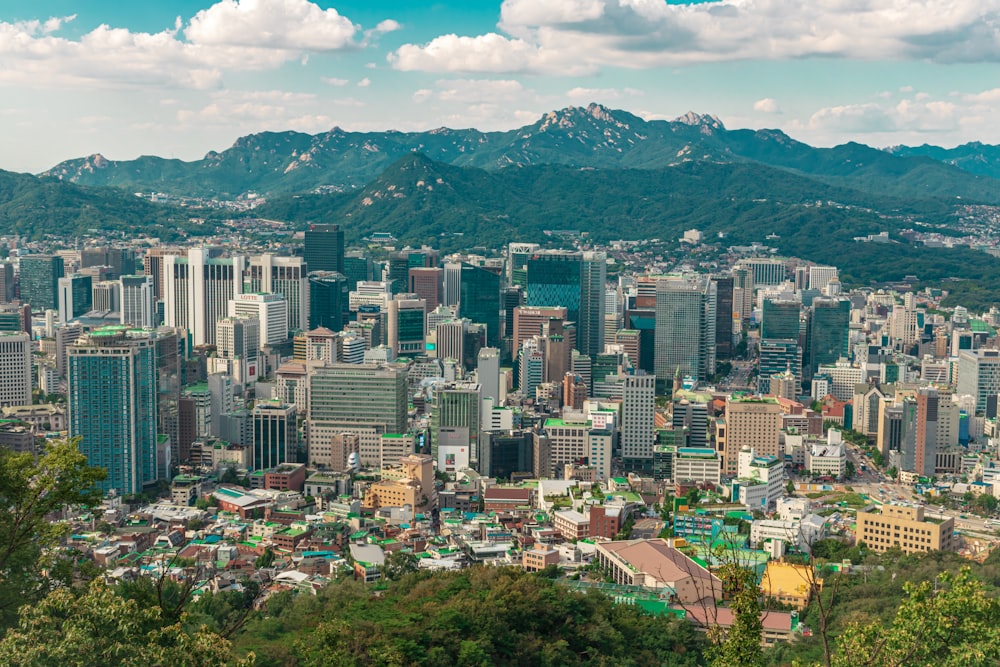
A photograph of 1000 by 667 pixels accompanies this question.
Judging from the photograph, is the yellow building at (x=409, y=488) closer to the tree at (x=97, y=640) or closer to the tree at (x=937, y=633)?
the tree at (x=97, y=640)

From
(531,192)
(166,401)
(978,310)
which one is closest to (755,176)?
(531,192)

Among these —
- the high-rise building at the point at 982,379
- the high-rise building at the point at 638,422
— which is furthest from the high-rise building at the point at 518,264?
the high-rise building at the point at 638,422

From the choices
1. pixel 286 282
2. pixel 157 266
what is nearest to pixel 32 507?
pixel 286 282

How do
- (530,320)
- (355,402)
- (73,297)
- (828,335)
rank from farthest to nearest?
(73,297)
(828,335)
(530,320)
(355,402)

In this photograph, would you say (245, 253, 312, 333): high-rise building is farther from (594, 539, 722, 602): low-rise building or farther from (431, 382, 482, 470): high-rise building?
(594, 539, 722, 602): low-rise building

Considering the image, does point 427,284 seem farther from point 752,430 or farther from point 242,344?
point 752,430

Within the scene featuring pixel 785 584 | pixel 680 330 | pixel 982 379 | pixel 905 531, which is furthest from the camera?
pixel 680 330

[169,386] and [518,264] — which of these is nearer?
[169,386]
